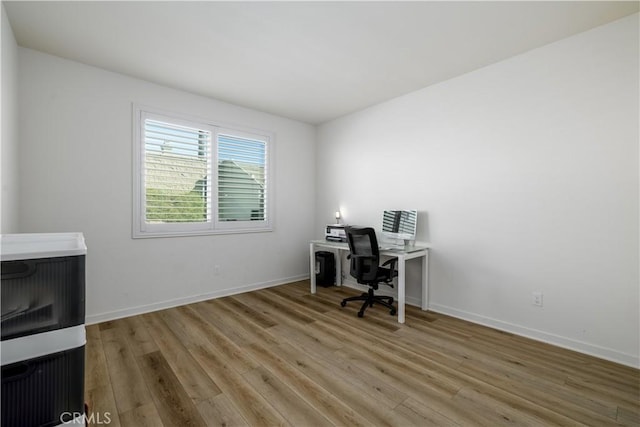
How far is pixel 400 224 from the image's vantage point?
3701mm

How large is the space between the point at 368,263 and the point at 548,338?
177 centimetres

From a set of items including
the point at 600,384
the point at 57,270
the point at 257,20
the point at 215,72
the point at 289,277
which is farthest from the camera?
the point at 289,277

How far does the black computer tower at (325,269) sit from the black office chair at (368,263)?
1.07 m

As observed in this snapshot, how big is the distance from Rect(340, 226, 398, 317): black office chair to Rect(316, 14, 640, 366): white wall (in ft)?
1.97

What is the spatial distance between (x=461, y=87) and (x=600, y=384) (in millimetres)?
2866

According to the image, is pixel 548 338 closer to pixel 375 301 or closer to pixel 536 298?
pixel 536 298

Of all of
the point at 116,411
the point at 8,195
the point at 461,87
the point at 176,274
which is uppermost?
the point at 461,87

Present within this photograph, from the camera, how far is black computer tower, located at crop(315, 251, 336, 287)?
4.51 meters

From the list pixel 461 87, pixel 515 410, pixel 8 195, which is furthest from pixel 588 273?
pixel 8 195

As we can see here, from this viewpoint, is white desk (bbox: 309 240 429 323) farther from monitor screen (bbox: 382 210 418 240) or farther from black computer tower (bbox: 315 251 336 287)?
black computer tower (bbox: 315 251 336 287)

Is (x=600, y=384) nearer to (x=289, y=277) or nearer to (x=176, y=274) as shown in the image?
(x=289, y=277)

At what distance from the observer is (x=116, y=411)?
172 cm

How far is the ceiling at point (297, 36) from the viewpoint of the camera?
7.03ft

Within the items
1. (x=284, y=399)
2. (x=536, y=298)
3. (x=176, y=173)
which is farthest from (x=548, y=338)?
(x=176, y=173)
